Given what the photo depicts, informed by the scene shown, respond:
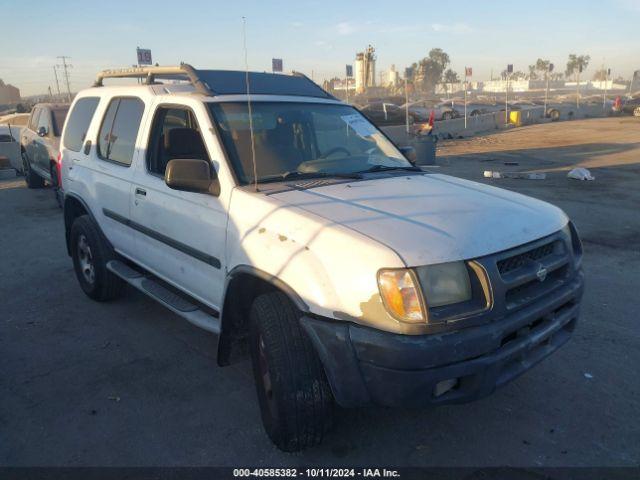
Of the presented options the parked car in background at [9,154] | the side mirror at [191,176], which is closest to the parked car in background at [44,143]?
the parked car in background at [9,154]

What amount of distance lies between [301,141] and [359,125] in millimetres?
649

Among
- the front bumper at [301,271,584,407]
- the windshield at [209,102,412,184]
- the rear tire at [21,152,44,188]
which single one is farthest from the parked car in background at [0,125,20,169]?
the front bumper at [301,271,584,407]

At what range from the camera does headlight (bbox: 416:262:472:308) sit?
228 centimetres

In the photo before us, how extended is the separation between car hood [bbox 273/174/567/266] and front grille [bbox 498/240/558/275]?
72mm

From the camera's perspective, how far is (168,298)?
3.68 metres

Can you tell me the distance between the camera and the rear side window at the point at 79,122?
16.3 feet

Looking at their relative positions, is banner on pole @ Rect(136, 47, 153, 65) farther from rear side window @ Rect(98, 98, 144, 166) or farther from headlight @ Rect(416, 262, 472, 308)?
headlight @ Rect(416, 262, 472, 308)

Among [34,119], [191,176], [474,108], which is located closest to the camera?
[191,176]

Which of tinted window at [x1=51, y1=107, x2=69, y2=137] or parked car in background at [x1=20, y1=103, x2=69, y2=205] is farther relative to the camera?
tinted window at [x1=51, y1=107, x2=69, y2=137]

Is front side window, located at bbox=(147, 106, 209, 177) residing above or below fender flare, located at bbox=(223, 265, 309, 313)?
above

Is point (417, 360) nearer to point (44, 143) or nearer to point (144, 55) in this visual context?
point (44, 143)

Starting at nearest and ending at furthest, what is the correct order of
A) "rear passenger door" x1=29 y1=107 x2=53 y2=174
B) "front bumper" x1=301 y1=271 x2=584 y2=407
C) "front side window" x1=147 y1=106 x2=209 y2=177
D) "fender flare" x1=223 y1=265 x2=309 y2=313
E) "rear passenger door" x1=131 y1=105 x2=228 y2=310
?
"front bumper" x1=301 y1=271 x2=584 y2=407 < "fender flare" x1=223 y1=265 x2=309 y2=313 < "rear passenger door" x1=131 y1=105 x2=228 y2=310 < "front side window" x1=147 y1=106 x2=209 y2=177 < "rear passenger door" x1=29 y1=107 x2=53 y2=174

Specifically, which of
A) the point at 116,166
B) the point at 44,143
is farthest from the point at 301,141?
the point at 44,143

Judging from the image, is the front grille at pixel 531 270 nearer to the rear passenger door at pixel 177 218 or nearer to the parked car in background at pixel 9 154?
the rear passenger door at pixel 177 218
